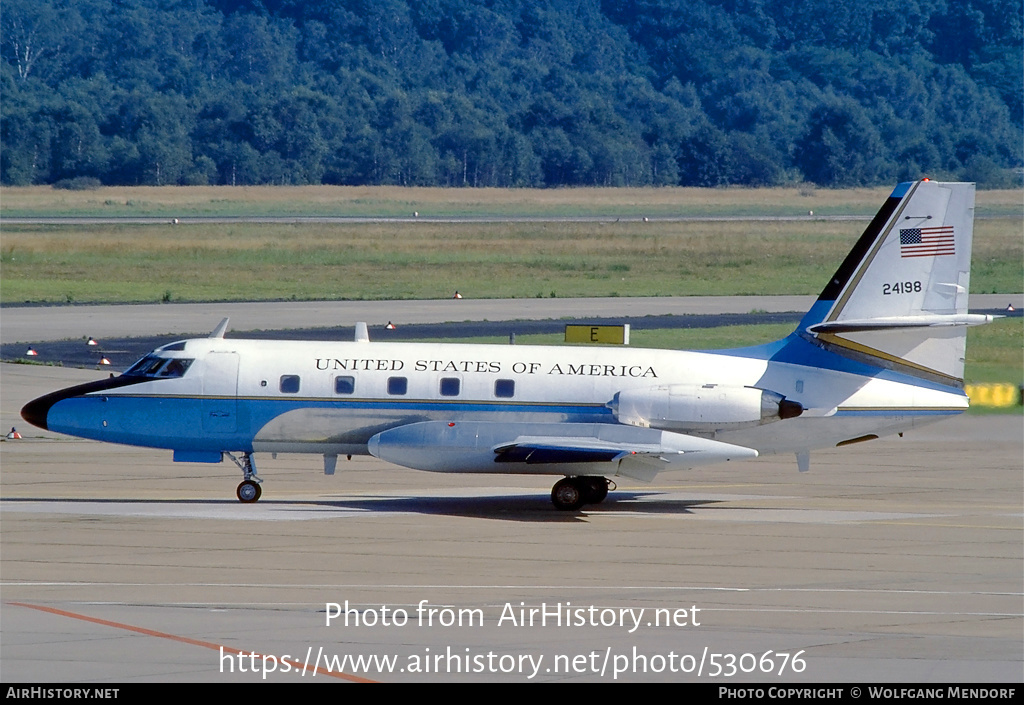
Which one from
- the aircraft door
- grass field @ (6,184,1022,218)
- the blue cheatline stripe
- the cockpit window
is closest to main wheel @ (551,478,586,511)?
the blue cheatline stripe

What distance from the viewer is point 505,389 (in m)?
25.8

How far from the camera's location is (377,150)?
166 meters

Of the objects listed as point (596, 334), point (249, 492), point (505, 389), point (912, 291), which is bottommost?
point (249, 492)

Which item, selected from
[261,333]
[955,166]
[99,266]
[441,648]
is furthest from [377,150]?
[441,648]

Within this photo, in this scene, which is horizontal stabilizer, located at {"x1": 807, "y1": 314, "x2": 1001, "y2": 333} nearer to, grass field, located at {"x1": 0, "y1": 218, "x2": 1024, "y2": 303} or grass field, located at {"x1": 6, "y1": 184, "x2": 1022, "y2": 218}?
grass field, located at {"x1": 0, "y1": 218, "x2": 1024, "y2": 303}

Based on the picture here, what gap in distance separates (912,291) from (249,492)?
11.7 m

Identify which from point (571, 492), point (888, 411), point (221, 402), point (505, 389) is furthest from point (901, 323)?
point (221, 402)

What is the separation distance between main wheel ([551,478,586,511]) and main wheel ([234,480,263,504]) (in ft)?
16.7

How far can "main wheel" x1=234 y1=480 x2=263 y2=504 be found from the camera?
86.2ft

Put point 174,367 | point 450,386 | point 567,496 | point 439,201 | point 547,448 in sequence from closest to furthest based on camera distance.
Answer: point 547,448 → point 567,496 → point 450,386 → point 174,367 → point 439,201

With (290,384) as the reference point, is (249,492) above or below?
below

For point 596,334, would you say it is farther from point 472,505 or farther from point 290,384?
point 290,384

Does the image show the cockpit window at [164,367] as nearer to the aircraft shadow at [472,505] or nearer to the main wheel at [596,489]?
the aircraft shadow at [472,505]
